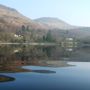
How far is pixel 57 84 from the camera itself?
26016 mm

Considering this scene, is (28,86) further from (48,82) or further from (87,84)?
(87,84)

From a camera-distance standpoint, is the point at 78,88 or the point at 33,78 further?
the point at 33,78

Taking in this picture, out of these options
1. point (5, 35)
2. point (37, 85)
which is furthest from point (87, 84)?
point (5, 35)

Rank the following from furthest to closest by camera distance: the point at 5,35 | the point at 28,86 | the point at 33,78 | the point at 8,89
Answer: the point at 5,35 < the point at 33,78 < the point at 28,86 < the point at 8,89

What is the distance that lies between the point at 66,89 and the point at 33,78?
5.97 m

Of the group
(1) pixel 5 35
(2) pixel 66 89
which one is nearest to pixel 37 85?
(2) pixel 66 89

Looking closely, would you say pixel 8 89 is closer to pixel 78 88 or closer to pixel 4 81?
pixel 4 81

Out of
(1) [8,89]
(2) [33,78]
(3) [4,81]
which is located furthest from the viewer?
(2) [33,78]

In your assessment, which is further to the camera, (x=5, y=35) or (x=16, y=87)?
(x=5, y=35)

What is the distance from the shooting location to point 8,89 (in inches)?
904

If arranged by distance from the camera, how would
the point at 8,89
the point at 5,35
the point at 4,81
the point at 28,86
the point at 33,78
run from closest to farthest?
the point at 8,89 → the point at 28,86 → the point at 4,81 → the point at 33,78 → the point at 5,35

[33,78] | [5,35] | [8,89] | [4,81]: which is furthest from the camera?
[5,35]

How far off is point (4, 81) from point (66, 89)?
20.1 feet

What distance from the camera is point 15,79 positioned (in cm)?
2794
